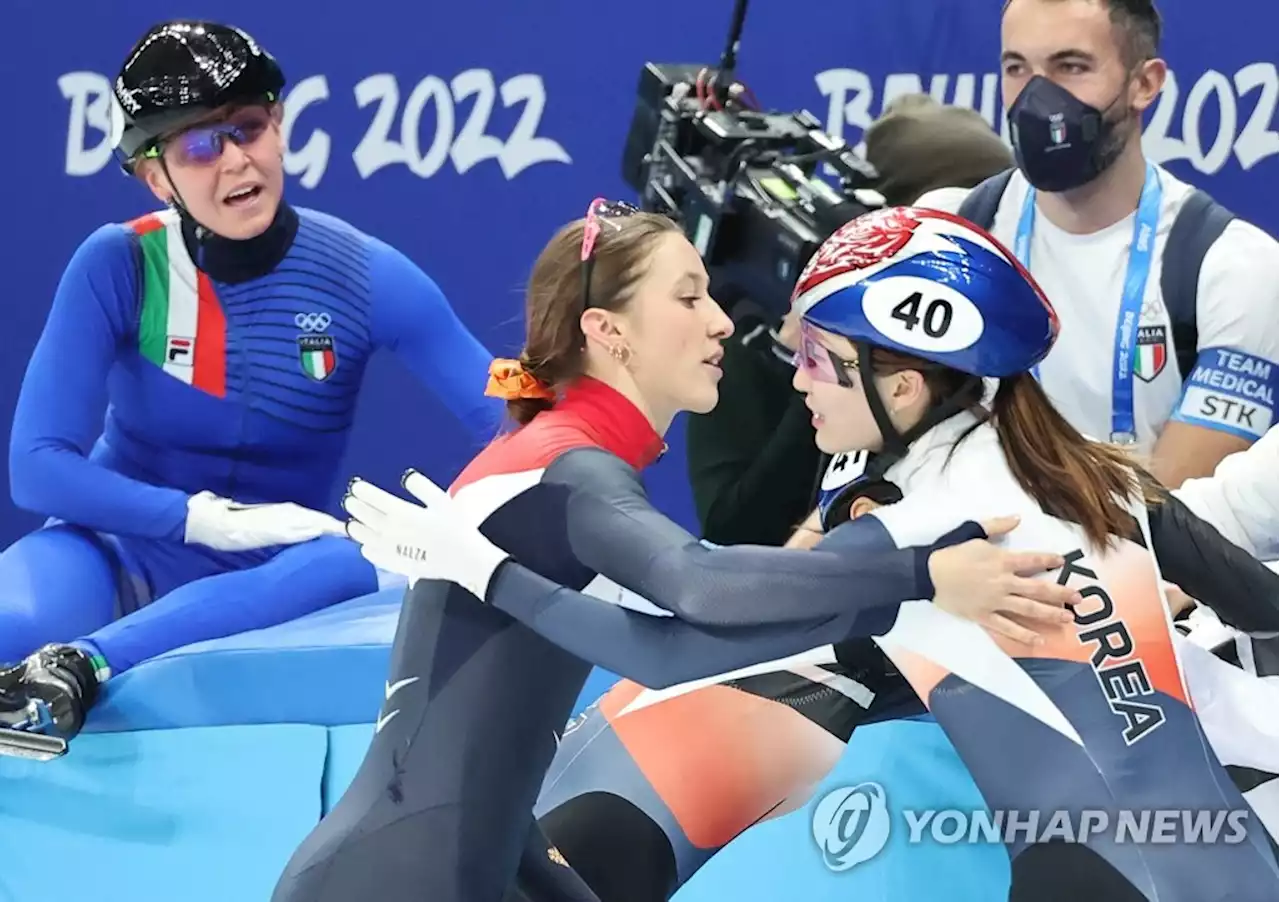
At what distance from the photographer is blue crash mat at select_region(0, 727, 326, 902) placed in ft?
8.36

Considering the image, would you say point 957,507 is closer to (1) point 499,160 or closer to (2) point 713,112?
(2) point 713,112

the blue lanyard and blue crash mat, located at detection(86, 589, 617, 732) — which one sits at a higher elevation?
the blue lanyard

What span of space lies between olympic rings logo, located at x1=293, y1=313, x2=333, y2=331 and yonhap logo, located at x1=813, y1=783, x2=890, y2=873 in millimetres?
1260

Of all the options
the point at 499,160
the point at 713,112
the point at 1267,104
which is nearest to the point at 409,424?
the point at 499,160

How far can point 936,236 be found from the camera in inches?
79.3

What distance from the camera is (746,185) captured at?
2.96 metres

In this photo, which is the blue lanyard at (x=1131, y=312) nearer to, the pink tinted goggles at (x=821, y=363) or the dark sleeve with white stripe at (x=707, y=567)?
the pink tinted goggles at (x=821, y=363)

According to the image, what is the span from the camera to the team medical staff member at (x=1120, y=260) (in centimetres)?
277

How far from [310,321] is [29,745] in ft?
2.87

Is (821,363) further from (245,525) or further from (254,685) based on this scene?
(245,525)

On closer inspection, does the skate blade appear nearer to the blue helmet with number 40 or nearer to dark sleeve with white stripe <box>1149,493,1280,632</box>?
the blue helmet with number 40

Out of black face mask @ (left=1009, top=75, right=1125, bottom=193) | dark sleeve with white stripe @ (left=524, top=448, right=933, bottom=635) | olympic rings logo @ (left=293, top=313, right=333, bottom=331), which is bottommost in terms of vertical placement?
olympic rings logo @ (left=293, top=313, right=333, bottom=331)

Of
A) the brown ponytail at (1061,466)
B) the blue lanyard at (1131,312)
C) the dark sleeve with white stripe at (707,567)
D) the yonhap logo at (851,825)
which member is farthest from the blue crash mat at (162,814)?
the blue lanyard at (1131,312)

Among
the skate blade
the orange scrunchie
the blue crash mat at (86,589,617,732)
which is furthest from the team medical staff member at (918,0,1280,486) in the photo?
the skate blade
